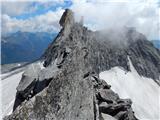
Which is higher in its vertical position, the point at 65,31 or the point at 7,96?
the point at 65,31

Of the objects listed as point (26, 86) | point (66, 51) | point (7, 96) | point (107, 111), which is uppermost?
point (66, 51)

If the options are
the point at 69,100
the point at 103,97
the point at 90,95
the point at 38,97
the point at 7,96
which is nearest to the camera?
the point at 38,97

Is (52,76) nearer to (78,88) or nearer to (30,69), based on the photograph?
(78,88)

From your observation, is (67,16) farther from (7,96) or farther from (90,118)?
(7,96)

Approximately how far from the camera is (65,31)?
50.2 m

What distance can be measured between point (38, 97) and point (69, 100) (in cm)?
375

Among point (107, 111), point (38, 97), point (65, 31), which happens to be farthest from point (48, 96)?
point (65, 31)

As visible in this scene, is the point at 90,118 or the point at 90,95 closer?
the point at 90,118

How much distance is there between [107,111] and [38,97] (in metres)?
20.1

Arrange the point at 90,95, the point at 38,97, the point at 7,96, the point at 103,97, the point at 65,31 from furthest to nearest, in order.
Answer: the point at 7,96, the point at 65,31, the point at 103,97, the point at 90,95, the point at 38,97

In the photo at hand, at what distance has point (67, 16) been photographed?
5138 centimetres

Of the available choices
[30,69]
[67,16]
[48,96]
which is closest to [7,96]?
[67,16]

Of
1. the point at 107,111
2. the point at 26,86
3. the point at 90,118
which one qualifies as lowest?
the point at 107,111

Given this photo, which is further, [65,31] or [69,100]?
[65,31]
